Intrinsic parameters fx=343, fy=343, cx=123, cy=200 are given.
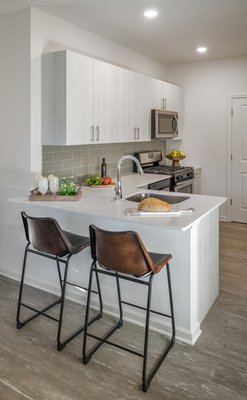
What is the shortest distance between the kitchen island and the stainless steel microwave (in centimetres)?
188

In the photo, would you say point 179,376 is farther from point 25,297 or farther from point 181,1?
point 181,1

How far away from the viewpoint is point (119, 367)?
215 centimetres

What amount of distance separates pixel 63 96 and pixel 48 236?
4.92ft

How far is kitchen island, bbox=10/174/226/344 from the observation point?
7.73 ft

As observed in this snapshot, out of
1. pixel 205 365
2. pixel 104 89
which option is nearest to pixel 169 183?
pixel 104 89

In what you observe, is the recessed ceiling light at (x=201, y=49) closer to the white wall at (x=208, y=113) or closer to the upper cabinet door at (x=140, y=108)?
the white wall at (x=208, y=113)

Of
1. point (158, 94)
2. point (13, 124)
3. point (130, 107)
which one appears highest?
point (158, 94)

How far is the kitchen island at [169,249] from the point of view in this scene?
7.73ft

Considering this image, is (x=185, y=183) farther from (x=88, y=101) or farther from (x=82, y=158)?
(x=88, y=101)

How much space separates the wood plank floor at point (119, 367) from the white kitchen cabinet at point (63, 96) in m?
1.67

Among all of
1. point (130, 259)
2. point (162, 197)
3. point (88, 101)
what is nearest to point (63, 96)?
point (88, 101)

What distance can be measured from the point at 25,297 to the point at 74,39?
2.68 m

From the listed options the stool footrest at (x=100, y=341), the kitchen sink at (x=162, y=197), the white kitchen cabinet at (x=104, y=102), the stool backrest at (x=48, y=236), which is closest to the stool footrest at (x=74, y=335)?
the stool footrest at (x=100, y=341)

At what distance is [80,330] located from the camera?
251cm
